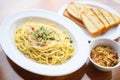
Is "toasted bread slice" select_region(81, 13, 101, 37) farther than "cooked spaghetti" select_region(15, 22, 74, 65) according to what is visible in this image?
Yes

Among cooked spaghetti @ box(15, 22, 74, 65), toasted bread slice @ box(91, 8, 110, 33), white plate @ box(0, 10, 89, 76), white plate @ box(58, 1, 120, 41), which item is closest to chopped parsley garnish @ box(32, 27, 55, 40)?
cooked spaghetti @ box(15, 22, 74, 65)

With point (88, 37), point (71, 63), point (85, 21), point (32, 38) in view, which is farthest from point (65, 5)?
point (71, 63)

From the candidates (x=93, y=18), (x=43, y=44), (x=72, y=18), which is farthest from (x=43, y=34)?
(x=93, y=18)

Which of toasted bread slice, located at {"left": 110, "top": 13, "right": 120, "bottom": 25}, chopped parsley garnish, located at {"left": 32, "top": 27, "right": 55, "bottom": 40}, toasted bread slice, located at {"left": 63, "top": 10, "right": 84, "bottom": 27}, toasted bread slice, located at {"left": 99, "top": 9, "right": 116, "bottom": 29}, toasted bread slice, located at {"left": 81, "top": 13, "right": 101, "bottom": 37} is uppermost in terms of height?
chopped parsley garnish, located at {"left": 32, "top": 27, "right": 55, "bottom": 40}

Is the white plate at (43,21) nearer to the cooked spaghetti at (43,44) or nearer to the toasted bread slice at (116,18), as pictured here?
the cooked spaghetti at (43,44)

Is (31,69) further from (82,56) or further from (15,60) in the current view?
(82,56)

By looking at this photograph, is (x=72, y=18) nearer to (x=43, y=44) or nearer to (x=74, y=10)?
(x=74, y=10)

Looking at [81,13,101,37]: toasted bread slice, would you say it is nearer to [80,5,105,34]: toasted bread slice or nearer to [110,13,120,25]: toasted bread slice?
[80,5,105,34]: toasted bread slice
